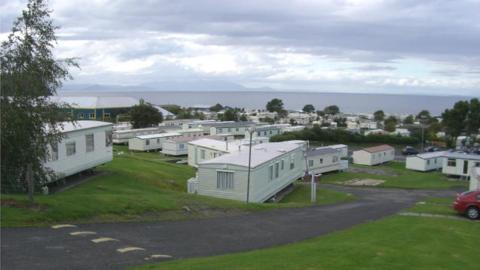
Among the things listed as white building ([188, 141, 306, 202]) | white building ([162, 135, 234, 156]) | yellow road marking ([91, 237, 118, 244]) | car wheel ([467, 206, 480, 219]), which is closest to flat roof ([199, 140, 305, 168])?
white building ([188, 141, 306, 202])

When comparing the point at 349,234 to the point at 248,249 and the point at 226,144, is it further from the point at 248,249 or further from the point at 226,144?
the point at 226,144

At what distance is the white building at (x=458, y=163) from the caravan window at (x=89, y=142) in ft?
107

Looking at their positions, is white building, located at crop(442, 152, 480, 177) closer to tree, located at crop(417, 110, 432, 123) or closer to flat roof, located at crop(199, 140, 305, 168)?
flat roof, located at crop(199, 140, 305, 168)

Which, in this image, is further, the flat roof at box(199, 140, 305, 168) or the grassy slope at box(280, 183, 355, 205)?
the grassy slope at box(280, 183, 355, 205)

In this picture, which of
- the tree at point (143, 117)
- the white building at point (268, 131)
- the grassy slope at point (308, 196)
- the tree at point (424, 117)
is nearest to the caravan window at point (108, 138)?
the grassy slope at point (308, 196)

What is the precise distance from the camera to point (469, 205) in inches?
706

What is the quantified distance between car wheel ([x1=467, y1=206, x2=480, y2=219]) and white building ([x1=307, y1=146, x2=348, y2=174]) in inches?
1027

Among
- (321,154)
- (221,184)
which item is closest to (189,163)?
(321,154)

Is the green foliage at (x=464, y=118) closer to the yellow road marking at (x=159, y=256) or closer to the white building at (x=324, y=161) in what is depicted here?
the white building at (x=324, y=161)

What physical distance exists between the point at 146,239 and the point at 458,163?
1531 inches

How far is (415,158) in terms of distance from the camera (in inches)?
1991

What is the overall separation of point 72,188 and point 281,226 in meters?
12.0

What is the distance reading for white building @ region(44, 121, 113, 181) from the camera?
75.0ft

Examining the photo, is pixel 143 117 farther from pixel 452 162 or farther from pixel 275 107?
pixel 275 107
